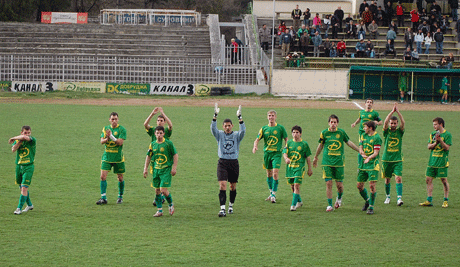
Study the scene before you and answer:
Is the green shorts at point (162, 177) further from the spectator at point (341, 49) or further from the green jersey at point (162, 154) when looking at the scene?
the spectator at point (341, 49)

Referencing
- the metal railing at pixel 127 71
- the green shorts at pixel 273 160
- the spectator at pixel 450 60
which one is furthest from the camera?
the metal railing at pixel 127 71

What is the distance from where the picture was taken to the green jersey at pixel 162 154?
1130 centimetres

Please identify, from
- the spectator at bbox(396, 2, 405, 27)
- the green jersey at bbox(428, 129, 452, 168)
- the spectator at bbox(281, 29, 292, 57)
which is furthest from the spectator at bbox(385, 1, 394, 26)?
the green jersey at bbox(428, 129, 452, 168)

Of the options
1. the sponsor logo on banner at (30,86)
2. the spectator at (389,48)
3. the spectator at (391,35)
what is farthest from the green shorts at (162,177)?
the spectator at (391,35)

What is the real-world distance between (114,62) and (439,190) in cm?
2903

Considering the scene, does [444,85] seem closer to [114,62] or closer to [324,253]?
[114,62]

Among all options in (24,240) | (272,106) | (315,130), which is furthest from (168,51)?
(24,240)

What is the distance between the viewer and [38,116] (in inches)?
1033

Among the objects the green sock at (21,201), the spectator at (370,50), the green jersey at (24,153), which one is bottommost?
the green sock at (21,201)

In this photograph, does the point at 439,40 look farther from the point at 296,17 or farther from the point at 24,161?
the point at 24,161

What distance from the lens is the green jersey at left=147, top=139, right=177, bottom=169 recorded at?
37.1ft

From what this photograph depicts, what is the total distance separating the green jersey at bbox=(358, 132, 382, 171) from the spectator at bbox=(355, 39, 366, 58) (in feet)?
95.3

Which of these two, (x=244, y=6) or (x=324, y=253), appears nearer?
(x=324, y=253)

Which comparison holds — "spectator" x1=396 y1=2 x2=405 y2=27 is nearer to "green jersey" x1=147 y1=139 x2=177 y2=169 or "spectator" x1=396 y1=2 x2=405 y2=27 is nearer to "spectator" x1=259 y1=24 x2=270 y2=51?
"spectator" x1=259 y1=24 x2=270 y2=51
